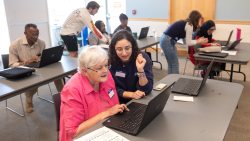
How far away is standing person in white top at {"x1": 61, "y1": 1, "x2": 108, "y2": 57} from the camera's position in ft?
12.0

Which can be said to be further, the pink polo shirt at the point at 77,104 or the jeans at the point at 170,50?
the jeans at the point at 170,50

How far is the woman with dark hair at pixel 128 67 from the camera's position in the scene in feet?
6.08

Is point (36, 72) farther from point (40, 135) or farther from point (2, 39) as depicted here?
point (2, 39)

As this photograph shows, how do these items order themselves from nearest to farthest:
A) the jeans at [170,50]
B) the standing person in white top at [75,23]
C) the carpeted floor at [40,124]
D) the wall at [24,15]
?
the carpeted floor at [40,124] < the standing person in white top at [75,23] < the jeans at [170,50] < the wall at [24,15]

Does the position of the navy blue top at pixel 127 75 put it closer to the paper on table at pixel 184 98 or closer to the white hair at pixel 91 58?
the paper on table at pixel 184 98

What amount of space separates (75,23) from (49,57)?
4.12 feet

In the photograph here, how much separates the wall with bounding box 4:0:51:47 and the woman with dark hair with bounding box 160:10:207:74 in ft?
11.7

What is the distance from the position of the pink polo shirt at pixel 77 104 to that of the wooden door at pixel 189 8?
15.5 feet

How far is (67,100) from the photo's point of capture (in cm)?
139

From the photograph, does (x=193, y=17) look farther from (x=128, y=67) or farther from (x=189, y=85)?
(x=128, y=67)

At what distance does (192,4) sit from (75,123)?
5113 millimetres

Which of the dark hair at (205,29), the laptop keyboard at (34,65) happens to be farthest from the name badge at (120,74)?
the dark hair at (205,29)

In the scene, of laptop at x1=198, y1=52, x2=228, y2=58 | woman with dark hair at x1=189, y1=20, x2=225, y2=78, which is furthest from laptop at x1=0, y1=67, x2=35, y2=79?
woman with dark hair at x1=189, y1=20, x2=225, y2=78

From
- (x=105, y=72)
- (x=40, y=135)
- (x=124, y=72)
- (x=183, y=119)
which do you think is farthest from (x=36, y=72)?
(x=183, y=119)
